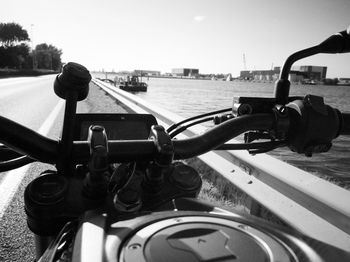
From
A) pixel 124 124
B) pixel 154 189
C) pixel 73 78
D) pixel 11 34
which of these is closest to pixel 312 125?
pixel 154 189

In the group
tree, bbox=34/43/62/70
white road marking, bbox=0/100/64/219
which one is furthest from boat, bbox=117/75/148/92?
tree, bbox=34/43/62/70

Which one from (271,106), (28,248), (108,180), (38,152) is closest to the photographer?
(38,152)

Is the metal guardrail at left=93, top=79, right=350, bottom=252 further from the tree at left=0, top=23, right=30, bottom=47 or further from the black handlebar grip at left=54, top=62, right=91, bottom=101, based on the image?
the tree at left=0, top=23, right=30, bottom=47

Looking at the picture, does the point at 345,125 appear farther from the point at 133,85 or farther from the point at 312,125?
the point at 133,85

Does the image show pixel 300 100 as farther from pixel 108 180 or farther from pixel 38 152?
pixel 38 152

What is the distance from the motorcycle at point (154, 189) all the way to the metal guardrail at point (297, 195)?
2.40 ft

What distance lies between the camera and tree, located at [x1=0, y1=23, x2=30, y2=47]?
336 ft

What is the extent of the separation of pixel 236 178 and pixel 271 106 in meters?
1.90

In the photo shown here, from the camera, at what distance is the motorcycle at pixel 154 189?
92 cm

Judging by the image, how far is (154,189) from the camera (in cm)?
126

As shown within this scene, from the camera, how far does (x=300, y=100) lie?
1292 mm

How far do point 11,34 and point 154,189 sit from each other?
385ft

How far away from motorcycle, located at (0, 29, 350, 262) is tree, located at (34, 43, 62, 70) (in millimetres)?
137531

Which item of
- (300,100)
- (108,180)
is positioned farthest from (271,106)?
(108,180)
